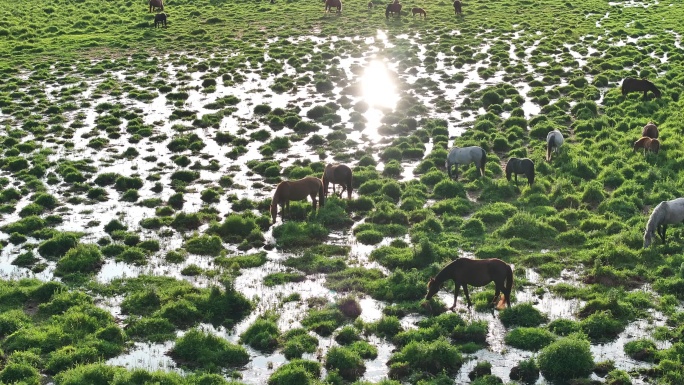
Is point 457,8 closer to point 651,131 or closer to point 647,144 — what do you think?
point 651,131

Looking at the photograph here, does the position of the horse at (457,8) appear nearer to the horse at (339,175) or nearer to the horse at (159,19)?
the horse at (159,19)

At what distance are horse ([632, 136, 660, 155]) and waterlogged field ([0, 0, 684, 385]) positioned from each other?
369mm

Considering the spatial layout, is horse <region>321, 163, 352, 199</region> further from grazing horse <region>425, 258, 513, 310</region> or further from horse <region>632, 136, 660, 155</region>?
horse <region>632, 136, 660, 155</region>

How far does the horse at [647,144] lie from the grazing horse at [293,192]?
12989mm

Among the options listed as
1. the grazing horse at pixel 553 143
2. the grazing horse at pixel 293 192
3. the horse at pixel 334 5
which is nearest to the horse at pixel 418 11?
the horse at pixel 334 5

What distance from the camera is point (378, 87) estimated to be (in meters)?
42.2

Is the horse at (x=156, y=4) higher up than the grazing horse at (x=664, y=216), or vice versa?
the horse at (x=156, y=4)

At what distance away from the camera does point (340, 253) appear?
21141 millimetres

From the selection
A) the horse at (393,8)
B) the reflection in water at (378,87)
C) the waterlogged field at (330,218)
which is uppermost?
the horse at (393,8)

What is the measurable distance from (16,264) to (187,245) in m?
4.69

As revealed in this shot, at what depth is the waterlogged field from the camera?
51.4ft

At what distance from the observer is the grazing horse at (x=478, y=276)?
16.9 metres

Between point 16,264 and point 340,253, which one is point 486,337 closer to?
point 340,253

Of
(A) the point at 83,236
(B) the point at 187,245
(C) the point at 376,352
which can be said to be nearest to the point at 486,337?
(C) the point at 376,352
